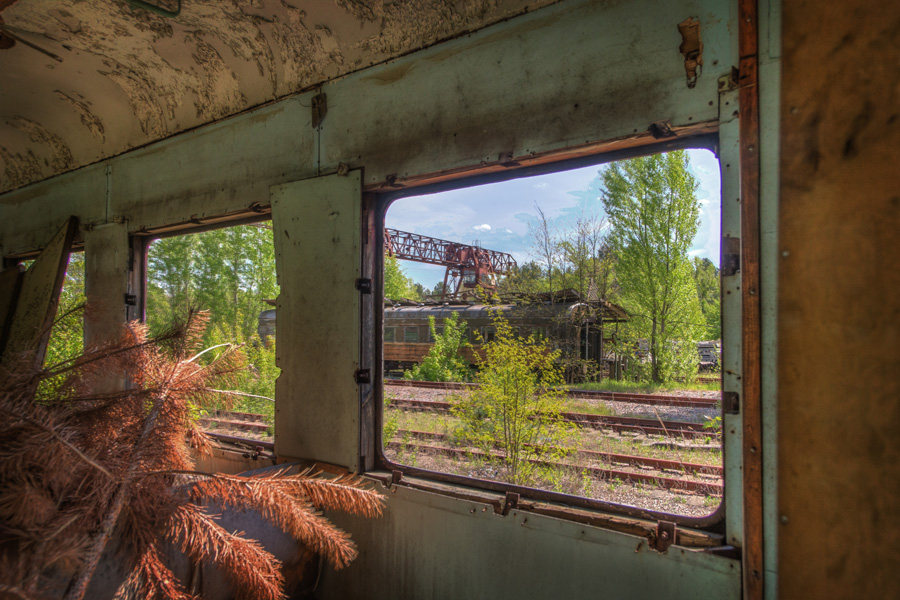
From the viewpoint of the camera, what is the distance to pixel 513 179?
2.42m

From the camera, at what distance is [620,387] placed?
10758 millimetres

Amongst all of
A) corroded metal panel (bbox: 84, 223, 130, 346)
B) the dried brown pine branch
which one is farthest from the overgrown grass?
the dried brown pine branch

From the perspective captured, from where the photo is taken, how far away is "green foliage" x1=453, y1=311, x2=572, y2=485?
411 centimetres

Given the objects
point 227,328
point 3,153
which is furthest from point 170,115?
point 227,328

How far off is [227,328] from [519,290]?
890cm

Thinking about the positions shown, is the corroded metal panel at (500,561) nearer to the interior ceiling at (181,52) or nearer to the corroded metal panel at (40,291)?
the interior ceiling at (181,52)

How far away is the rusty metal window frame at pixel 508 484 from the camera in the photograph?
6.03 ft

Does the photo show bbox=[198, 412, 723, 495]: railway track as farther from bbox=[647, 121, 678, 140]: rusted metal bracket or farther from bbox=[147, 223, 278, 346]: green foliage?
bbox=[147, 223, 278, 346]: green foliage

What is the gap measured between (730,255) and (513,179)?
108 centimetres

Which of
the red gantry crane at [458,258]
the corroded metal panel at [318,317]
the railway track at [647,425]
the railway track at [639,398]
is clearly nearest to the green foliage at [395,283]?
the red gantry crane at [458,258]

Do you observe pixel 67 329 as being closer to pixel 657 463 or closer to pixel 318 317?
pixel 318 317

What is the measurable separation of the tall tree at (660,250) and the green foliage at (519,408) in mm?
7869

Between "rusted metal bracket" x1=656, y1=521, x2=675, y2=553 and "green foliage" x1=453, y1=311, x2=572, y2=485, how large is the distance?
2.27 meters

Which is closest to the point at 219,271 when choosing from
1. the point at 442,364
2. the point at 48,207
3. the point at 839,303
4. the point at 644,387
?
the point at 442,364
